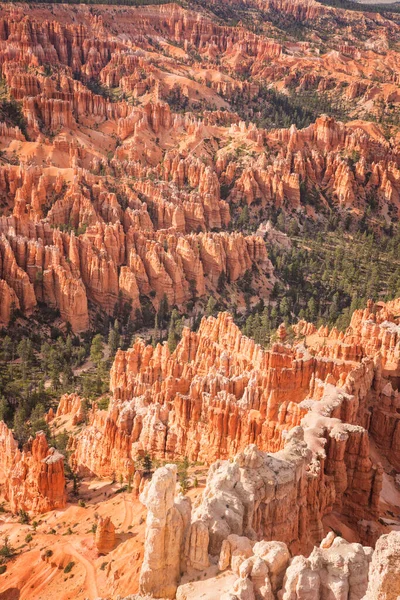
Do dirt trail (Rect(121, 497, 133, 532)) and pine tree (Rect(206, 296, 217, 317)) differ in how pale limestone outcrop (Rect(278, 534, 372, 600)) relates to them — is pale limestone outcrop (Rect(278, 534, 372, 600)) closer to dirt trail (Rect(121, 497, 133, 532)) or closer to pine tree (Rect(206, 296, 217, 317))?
dirt trail (Rect(121, 497, 133, 532))

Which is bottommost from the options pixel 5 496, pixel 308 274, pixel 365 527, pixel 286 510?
pixel 308 274

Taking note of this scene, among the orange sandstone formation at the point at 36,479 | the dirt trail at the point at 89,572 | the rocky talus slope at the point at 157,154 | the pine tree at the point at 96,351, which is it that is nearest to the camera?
the dirt trail at the point at 89,572

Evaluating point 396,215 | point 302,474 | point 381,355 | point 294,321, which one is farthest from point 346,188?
point 302,474

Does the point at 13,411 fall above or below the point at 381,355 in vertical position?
below

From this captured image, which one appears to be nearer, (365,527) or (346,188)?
(365,527)

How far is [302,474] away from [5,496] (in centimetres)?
1883

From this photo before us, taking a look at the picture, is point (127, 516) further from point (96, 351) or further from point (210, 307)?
point (210, 307)

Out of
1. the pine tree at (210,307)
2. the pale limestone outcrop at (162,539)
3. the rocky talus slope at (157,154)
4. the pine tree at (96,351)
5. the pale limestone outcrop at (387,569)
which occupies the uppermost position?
the pale limestone outcrop at (387,569)

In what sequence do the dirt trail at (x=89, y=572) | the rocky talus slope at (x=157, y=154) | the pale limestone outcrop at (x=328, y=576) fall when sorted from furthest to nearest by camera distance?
the rocky talus slope at (x=157, y=154)
the dirt trail at (x=89, y=572)
the pale limestone outcrop at (x=328, y=576)

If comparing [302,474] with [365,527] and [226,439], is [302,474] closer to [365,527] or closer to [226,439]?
[365,527]

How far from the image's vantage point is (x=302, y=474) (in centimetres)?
2473

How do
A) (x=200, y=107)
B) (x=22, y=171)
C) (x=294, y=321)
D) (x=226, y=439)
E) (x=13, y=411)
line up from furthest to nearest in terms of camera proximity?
(x=200, y=107), (x=22, y=171), (x=294, y=321), (x=13, y=411), (x=226, y=439)

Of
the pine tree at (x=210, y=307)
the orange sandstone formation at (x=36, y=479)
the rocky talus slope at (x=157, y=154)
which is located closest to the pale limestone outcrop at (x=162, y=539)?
the orange sandstone formation at (x=36, y=479)

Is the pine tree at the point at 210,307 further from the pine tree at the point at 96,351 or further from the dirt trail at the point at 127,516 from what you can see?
the dirt trail at the point at 127,516
